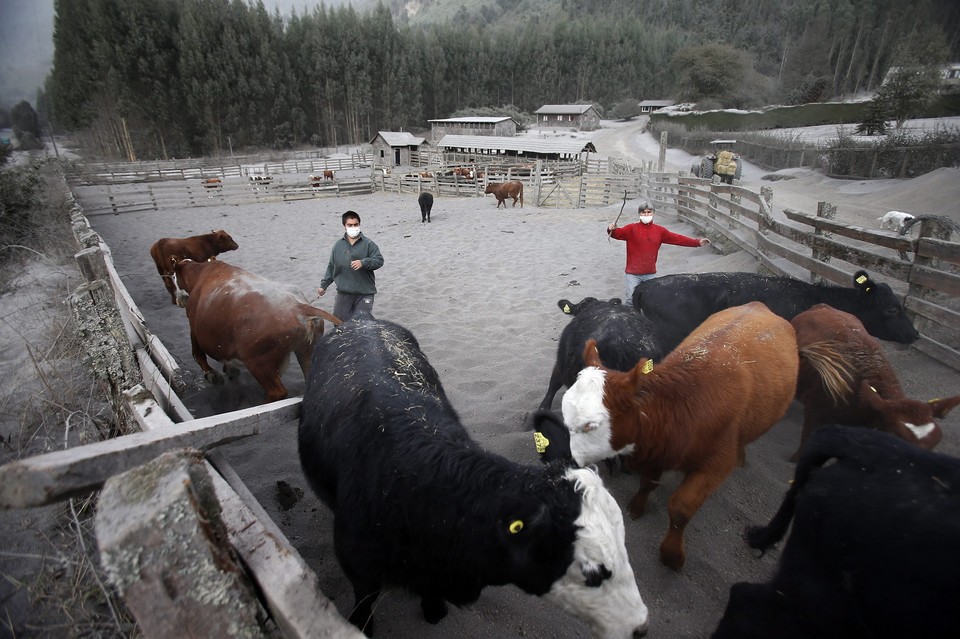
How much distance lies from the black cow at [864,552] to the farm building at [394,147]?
44392mm

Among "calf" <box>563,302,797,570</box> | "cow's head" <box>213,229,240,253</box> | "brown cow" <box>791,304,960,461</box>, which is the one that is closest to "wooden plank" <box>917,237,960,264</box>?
"brown cow" <box>791,304,960,461</box>

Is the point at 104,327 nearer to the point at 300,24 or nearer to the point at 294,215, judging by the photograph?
the point at 294,215

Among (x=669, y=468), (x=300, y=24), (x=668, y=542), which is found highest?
(x=300, y=24)

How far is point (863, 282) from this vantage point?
4539 millimetres

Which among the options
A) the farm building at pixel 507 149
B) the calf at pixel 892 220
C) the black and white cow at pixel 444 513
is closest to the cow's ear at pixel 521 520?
the black and white cow at pixel 444 513

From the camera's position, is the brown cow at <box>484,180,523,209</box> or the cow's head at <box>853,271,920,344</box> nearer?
the cow's head at <box>853,271,920,344</box>

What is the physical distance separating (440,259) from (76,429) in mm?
7421

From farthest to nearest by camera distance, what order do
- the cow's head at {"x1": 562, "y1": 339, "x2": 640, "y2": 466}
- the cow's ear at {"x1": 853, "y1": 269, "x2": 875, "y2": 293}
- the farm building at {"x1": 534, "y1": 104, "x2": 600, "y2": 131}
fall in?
the farm building at {"x1": 534, "y1": 104, "x2": 600, "y2": 131}, the cow's ear at {"x1": 853, "y1": 269, "x2": 875, "y2": 293}, the cow's head at {"x1": 562, "y1": 339, "x2": 640, "y2": 466}

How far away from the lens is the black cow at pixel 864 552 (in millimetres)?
1390

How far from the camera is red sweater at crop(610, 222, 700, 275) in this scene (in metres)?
6.01

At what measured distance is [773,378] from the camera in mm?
3021

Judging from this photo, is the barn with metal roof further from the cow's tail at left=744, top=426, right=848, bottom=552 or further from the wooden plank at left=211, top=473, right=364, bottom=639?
the wooden plank at left=211, top=473, right=364, bottom=639

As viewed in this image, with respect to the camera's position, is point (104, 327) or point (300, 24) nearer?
point (104, 327)

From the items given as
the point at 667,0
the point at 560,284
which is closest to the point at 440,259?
the point at 560,284
